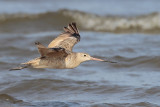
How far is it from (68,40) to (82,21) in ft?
33.0

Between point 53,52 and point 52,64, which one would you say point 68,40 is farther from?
point 53,52

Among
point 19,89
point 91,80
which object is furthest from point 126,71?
point 19,89

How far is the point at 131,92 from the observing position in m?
8.00

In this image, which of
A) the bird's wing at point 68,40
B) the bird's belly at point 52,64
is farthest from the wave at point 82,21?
the bird's belly at point 52,64

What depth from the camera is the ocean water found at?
786 centimetres

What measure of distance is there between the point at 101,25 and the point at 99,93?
957 cm

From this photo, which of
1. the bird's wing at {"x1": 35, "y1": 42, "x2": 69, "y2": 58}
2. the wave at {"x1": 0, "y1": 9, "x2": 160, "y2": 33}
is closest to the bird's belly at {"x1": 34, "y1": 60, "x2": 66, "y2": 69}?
the bird's wing at {"x1": 35, "y1": 42, "x2": 69, "y2": 58}

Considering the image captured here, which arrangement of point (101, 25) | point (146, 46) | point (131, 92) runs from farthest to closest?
1. point (101, 25)
2. point (146, 46)
3. point (131, 92)

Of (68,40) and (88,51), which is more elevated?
(88,51)

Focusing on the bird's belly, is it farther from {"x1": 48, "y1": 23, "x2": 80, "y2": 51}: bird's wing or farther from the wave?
the wave

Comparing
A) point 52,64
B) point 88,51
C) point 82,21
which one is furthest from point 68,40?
point 82,21

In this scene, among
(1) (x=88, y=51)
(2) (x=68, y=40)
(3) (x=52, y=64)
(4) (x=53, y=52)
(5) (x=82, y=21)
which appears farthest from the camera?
(5) (x=82, y=21)

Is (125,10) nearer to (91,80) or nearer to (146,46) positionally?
(146,46)

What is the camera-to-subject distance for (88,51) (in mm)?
12078
